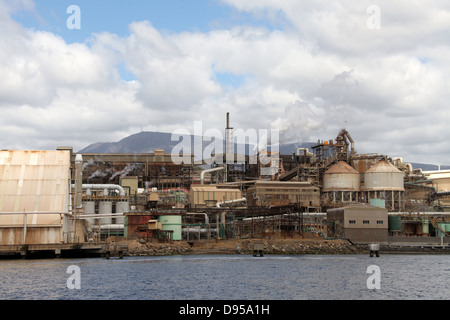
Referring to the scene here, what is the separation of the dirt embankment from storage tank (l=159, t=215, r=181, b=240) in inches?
126

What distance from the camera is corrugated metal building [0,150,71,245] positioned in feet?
233

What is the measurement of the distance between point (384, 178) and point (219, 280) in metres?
77.5

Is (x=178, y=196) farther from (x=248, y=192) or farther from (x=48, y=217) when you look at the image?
(x=48, y=217)

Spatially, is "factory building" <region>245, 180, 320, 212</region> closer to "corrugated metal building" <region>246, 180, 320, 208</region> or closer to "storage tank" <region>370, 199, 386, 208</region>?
"corrugated metal building" <region>246, 180, 320, 208</region>

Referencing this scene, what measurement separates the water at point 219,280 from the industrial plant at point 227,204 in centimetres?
712

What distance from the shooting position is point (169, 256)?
270 feet

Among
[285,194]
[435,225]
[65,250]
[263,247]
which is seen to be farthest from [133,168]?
[65,250]

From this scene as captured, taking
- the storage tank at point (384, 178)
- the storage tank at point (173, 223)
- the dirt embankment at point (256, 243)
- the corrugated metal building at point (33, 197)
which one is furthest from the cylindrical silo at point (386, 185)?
the corrugated metal building at point (33, 197)

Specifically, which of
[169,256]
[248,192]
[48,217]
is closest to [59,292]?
[48,217]

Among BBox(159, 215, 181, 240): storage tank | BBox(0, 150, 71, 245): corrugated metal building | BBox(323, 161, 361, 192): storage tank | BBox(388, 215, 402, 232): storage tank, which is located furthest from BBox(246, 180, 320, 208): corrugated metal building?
BBox(0, 150, 71, 245): corrugated metal building

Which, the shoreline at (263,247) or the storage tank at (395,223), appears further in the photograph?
the storage tank at (395,223)

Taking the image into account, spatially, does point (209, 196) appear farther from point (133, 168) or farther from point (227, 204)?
point (133, 168)

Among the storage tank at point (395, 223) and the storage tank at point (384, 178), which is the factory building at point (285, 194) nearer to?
the storage tank at point (384, 178)

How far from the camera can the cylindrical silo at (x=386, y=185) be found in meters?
121
